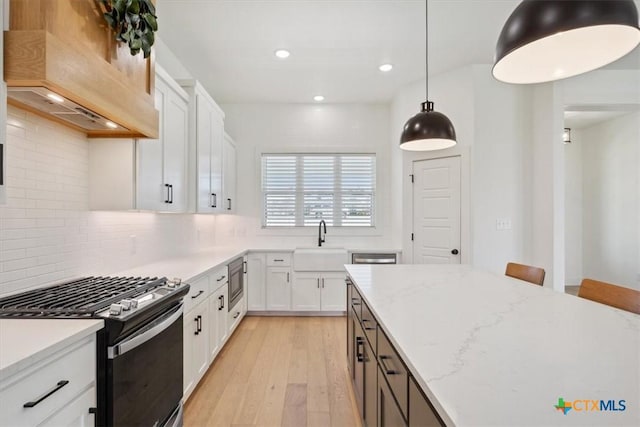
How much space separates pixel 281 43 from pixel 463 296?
8.86ft

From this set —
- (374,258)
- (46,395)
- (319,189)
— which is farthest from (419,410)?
(319,189)

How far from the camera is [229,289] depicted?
3.25 meters

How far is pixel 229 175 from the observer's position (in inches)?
168

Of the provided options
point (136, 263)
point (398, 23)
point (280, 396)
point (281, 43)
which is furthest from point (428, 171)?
point (136, 263)

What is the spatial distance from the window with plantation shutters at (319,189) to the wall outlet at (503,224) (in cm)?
170

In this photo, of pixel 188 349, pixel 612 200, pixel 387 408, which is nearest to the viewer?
pixel 387 408

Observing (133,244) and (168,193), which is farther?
(133,244)

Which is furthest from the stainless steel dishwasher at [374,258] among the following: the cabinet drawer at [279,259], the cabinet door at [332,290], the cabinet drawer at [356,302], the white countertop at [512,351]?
the white countertop at [512,351]

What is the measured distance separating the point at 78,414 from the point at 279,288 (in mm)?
3032

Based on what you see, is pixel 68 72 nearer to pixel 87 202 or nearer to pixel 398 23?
pixel 87 202

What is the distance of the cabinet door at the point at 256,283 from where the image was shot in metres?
4.18

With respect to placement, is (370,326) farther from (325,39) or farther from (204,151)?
(325,39)

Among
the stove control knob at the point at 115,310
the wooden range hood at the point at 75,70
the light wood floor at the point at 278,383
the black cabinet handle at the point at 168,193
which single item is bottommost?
the light wood floor at the point at 278,383

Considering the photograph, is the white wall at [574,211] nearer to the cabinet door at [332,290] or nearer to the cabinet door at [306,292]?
the cabinet door at [332,290]
